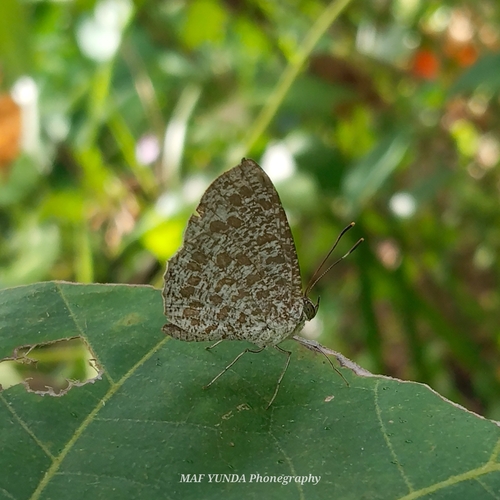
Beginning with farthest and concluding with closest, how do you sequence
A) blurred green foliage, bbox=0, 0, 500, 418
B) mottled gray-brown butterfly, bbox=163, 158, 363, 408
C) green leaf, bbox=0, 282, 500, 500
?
1. blurred green foliage, bbox=0, 0, 500, 418
2. mottled gray-brown butterfly, bbox=163, 158, 363, 408
3. green leaf, bbox=0, 282, 500, 500

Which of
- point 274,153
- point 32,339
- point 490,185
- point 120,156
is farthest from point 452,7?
point 32,339

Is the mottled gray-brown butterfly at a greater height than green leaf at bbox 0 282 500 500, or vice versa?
the mottled gray-brown butterfly

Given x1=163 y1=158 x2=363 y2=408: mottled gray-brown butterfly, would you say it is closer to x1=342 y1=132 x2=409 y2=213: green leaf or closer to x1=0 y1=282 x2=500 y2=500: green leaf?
x1=0 y1=282 x2=500 y2=500: green leaf

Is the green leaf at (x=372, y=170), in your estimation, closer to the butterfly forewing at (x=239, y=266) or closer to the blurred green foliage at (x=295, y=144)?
the blurred green foliage at (x=295, y=144)

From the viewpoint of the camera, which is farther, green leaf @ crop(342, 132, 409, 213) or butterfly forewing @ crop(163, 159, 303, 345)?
green leaf @ crop(342, 132, 409, 213)

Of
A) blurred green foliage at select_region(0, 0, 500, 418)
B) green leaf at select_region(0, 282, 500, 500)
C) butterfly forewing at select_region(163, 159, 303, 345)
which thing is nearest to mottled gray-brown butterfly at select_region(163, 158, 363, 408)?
butterfly forewing at select_region(163, 159, 303, 345)

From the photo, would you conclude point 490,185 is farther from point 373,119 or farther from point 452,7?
point 452,7
